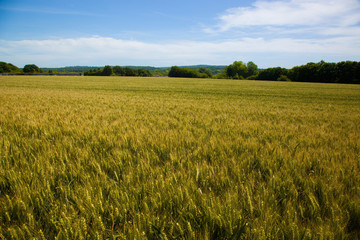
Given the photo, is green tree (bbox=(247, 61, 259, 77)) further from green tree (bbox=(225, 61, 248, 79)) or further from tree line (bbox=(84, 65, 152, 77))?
tree line (bbox=(84, 65, 152, 77))

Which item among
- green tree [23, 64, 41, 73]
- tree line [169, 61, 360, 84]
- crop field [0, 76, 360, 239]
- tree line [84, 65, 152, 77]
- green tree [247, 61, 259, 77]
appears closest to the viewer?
crop field [0, 76, 360, 239]

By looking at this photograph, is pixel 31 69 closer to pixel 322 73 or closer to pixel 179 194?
pixel 179 194

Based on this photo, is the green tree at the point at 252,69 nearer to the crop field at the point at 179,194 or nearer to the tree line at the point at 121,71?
the tree line at the point at 121,71

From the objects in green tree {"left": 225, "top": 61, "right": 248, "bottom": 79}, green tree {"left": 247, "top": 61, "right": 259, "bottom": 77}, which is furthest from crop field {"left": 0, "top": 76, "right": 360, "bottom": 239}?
green tree {"left": 247, "top": 61, "right": 259, "bottom": 77}

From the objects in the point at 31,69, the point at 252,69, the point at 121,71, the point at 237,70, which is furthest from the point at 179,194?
the point at 31,69

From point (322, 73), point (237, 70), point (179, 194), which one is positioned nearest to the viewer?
point (179, 194)

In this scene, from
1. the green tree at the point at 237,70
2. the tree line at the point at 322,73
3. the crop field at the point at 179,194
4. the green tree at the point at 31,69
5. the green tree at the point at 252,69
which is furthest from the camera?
the green tree at the point at 252,69

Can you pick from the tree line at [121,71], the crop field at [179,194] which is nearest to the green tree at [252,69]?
the tree line at [121,71]

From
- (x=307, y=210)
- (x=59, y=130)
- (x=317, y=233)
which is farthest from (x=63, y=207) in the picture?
(x=59, y=130)

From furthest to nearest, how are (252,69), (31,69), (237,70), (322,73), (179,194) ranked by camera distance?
(252,69) → (31,69) → (237,70) → (322,73) → (179,194)

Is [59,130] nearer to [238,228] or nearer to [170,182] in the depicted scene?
[170,182]

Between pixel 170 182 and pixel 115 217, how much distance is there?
1.78ft

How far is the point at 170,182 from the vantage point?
65.2 inches

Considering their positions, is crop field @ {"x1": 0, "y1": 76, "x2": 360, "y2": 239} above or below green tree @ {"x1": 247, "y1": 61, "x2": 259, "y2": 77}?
below
